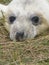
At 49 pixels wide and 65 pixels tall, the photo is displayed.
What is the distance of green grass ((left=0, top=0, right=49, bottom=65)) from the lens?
4000 millimetres

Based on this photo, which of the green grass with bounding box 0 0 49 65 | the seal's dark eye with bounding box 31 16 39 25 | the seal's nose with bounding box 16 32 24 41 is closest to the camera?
the green grass with bounding box 0 0 49 65

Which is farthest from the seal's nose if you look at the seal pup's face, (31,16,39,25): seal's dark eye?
(31,16,39,25): seal's dark eye

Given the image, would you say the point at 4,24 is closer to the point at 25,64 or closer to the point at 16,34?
the point at 16,34

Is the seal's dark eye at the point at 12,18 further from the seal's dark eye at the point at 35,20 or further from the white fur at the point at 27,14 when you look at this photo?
the seal's dark eye at the point at 35,20

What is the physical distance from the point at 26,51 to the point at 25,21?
655 millimetres

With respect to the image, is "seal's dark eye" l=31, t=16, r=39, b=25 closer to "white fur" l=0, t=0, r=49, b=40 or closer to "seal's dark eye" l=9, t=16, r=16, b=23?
"white fur" l=0, t=0, r=49, b=40

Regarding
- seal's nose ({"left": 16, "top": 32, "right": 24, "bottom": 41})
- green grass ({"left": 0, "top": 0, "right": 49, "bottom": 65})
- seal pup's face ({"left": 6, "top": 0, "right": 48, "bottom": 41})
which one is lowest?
green grass ({"left": 0, "top": 0, "right": 49, "bottom": 65})

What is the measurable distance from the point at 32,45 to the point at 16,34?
329 millimetres

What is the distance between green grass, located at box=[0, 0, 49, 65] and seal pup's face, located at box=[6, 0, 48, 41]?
10 cm

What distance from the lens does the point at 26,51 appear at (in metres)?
4.35

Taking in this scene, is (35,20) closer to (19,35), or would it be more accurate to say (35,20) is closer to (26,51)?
(19,35)

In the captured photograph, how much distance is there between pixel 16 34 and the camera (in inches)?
185

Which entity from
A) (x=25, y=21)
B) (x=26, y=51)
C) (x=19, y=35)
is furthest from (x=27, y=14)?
(x=26, y=51)

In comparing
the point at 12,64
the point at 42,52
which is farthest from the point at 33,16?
the point at 12,64
